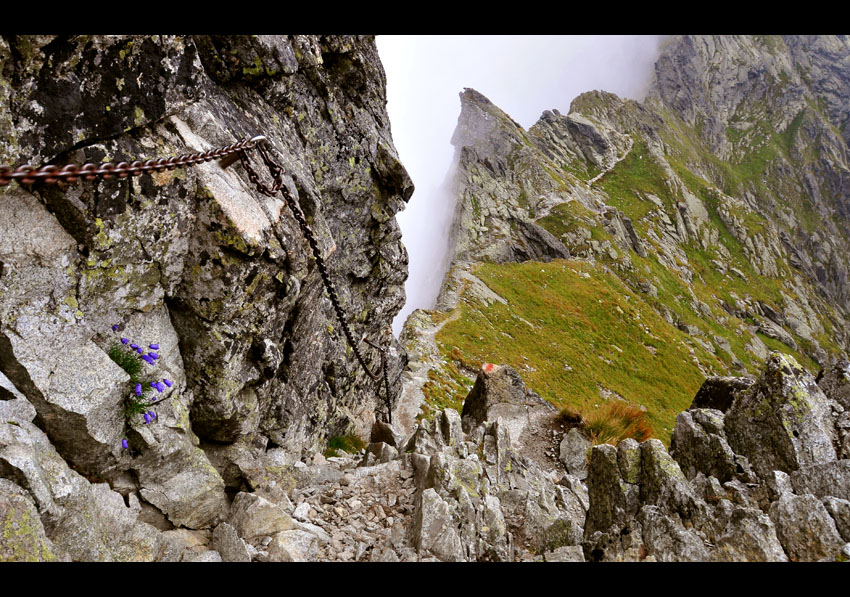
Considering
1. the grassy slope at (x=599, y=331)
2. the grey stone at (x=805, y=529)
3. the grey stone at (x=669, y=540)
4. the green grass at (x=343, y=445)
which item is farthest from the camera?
the grassy slope at (x=599, y=331)

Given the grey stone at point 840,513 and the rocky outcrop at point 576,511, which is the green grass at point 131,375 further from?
the grey stone at point 840,513

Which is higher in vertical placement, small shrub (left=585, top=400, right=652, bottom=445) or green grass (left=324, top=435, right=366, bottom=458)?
small shrub (left=585, top=400, right=652, bottom=445)

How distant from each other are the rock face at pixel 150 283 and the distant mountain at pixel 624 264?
58.3 ft

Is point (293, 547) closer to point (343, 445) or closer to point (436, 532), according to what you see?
point (436, 532)

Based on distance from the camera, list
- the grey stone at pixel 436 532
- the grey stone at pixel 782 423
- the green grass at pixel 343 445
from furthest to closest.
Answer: the green grass at pixel 343 445 < the grey stone at pixel 782 423 < the grey stone at pixel 436 532

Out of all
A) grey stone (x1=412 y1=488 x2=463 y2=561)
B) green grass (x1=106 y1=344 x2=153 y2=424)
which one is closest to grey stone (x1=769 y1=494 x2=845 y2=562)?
grey stone (x1=412 y1=488 x2=463 y2=561)

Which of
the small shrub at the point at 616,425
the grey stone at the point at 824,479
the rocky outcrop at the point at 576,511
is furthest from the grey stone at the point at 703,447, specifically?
the small shrub at the point at 616,425

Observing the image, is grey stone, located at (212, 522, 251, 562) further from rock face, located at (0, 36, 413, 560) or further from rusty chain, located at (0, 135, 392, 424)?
rusty chain, located at (0, 135, 392, 424)

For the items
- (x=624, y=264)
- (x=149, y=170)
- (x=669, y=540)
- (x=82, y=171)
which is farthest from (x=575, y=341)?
(x=82, y=171)

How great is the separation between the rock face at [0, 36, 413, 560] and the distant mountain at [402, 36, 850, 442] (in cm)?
1777

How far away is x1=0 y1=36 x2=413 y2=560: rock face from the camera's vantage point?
6.07m

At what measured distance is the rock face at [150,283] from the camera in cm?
607

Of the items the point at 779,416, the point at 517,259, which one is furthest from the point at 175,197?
the point at 517,259

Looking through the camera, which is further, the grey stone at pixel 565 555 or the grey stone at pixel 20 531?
the grey stone at pixel 565 555
